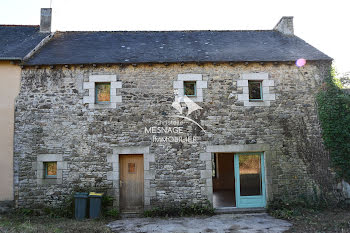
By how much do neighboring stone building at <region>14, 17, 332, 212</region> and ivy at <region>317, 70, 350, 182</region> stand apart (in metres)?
0.23

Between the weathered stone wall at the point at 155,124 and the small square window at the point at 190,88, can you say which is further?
the small square window at the point at 190,88

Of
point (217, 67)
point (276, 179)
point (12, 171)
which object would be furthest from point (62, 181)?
point (276, 179)

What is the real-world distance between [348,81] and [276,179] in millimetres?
13876

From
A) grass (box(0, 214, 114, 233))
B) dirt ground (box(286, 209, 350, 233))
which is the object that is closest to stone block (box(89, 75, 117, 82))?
grass (box(0, 214, 114, 233))

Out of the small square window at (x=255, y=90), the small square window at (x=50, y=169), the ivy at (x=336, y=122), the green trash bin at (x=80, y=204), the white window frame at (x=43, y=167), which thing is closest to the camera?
the green trash bin at (x=80, y=204)

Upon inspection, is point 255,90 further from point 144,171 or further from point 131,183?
point 131,183

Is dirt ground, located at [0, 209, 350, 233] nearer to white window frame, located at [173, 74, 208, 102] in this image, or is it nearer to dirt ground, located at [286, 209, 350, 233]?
dirt ground, located at [286, 209, 350, 233]

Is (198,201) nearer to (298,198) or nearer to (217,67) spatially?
(298,198)

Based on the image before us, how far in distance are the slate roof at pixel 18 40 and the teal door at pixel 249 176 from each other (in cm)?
736

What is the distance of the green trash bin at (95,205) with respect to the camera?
6.69m

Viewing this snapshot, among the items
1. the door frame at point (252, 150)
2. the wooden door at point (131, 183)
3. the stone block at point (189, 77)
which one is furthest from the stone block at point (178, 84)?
the wooden door at point (131, 183)

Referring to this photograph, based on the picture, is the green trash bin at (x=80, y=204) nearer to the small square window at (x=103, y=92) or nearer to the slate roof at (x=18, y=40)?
the small square window at (x=103, y=92)

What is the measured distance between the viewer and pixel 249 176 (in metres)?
7.58

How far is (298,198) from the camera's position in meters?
7.23
